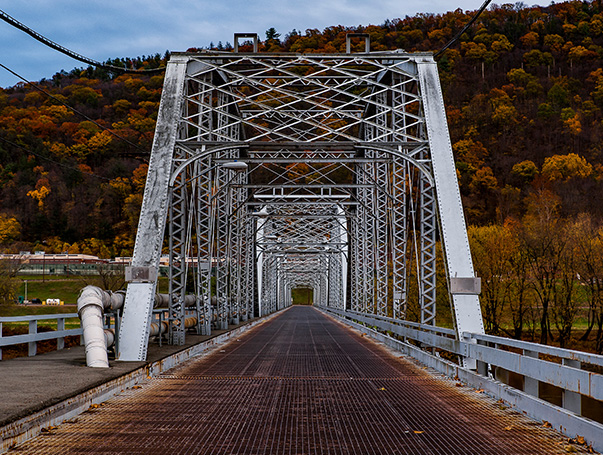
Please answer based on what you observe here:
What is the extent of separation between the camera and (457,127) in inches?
3812

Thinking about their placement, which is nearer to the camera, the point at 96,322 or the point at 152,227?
the point at 96,322

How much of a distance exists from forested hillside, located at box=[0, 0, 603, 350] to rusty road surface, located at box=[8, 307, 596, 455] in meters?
69.6

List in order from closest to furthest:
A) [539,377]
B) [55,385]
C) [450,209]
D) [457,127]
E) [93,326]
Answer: [539,377], [55,385], [93,326], [450,209], [457,127]

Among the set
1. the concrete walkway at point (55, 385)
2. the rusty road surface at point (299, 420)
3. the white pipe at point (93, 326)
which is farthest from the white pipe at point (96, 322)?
the rusty road surface at point (299, 420)

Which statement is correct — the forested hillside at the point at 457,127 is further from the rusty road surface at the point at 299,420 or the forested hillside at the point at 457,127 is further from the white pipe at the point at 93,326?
the rusty road surface at the point at 299,420

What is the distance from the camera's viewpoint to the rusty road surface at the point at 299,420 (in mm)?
6844

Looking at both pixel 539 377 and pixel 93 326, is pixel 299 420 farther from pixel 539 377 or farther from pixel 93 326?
pixel 93 326

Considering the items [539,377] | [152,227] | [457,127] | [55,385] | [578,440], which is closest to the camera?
[578,440]

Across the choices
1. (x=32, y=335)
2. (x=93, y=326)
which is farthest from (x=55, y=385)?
(x=32, y=335)

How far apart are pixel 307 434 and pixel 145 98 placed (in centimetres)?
10257

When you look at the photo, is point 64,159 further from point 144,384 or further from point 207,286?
point 144,384

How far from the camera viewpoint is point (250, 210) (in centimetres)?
4212

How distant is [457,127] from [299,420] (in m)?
92.5

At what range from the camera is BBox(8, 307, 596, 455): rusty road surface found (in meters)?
6.84
